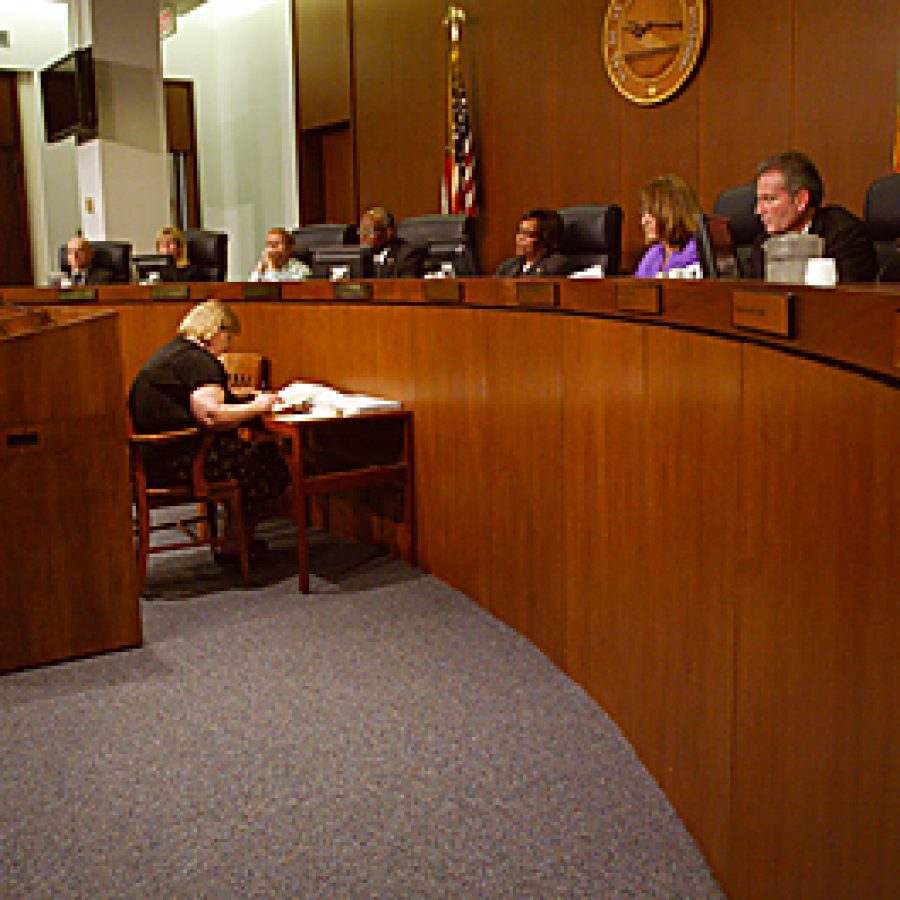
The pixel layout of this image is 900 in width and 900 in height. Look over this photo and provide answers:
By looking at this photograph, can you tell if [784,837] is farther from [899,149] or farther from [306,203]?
[306,203]

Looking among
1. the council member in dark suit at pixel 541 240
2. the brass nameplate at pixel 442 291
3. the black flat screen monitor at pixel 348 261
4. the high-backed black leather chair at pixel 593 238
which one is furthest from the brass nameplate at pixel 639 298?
the black flat screen monitor at pixel 348 261

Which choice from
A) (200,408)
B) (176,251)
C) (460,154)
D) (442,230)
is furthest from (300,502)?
(460,154)

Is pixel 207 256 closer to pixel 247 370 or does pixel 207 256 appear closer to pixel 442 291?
pixel 247 370

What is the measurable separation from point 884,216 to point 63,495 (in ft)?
8.49

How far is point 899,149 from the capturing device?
16.0 feet

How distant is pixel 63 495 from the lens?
3.30 m

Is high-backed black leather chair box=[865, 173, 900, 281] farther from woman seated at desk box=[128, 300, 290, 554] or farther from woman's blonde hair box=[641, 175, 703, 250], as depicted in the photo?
woman seated at desk box=[128, 300, 290, 554]

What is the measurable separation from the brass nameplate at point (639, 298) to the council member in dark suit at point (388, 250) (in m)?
3.03

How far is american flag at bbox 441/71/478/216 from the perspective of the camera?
7836 mm

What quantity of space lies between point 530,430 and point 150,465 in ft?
4.88

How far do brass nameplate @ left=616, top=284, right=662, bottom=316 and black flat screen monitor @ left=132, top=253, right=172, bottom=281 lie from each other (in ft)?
15.6

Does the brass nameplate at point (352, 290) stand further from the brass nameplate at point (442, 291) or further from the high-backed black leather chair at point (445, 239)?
the high-backed black leather chair at point (445, 239)

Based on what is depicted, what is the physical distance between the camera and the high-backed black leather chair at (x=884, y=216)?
3.47m

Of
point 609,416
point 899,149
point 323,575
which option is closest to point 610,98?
point 899,149
